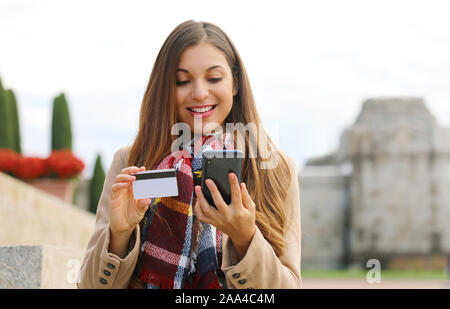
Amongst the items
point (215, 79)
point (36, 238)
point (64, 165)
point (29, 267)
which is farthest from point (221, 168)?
point (64, 165)

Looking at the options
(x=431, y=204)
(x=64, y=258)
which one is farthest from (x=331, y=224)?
(x=64, y=258)

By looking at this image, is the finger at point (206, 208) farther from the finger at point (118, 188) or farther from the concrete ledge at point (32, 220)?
the concrete ledge at point (32, 220)

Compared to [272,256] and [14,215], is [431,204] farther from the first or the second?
[272,256]

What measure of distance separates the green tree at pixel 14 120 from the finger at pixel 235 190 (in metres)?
12.2

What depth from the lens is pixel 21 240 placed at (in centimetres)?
655

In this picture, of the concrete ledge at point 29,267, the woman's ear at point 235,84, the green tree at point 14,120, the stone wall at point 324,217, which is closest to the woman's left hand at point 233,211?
the woman's ear at point 235,84

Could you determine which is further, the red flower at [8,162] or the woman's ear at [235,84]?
the red flower at [8,162]

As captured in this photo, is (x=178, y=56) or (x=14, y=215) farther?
(x=14, y=215)

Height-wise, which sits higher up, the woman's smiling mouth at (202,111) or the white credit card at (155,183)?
the woman's smiling mouth at (202,111)

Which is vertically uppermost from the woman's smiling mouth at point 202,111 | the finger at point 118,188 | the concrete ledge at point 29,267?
the woman's smiling mouth at point 202,111

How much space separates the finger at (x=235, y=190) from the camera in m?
1.47

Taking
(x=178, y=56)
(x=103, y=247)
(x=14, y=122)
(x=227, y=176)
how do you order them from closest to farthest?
(x=227, y=176) < (x=103, y=247) < (x=178, y=56) < (x=14, y=122)

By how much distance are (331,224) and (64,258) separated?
22.0 meters

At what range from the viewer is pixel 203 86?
1783mm
